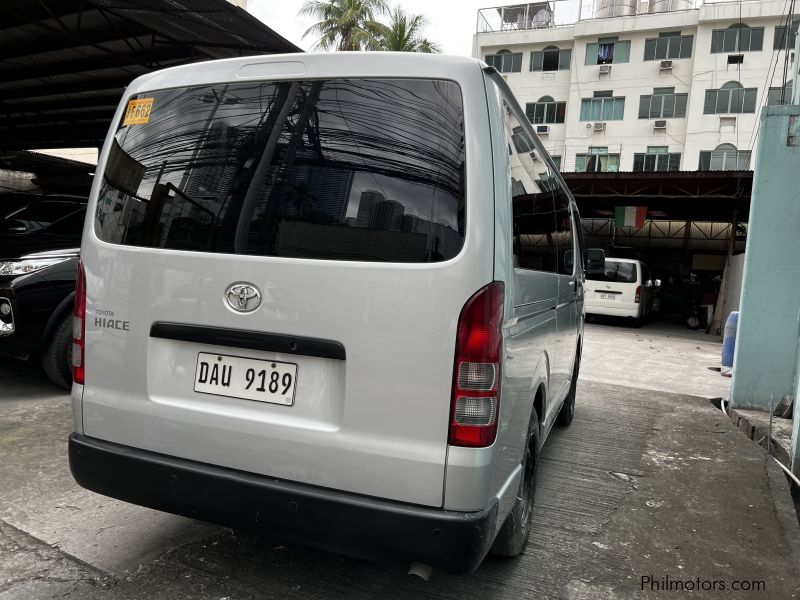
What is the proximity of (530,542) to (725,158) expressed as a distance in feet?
91.5

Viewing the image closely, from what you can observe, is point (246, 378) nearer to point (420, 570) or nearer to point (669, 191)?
point (420, 570)

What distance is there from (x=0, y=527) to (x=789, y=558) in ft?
12.9

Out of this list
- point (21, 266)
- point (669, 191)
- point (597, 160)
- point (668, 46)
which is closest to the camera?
point (21, 266)

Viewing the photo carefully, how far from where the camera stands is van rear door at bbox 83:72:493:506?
186 centimetres

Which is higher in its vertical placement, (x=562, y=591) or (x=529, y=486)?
(x=529, y=486)

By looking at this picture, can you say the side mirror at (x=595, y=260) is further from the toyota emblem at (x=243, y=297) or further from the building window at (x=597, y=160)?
the building window at (x=597, y=160)

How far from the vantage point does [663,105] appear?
2756cm

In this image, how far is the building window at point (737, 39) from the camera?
1016 inches

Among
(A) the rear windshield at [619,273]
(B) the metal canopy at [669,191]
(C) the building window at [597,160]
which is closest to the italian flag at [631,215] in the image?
(B) the metal canopy at [669,191]

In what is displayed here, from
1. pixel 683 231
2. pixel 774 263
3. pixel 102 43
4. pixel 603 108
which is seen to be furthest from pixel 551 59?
pixel 774 263

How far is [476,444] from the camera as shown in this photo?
72.9 inches

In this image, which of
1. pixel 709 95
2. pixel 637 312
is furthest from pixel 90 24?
pixel 709 95

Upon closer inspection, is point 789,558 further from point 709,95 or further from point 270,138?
point 709,95

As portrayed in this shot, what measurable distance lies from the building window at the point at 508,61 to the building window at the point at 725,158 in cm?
1033
